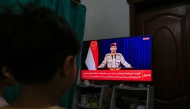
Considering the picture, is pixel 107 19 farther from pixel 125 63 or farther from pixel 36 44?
pixel 36 44

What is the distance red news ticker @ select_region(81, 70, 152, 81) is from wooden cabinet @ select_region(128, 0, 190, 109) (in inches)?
11.2

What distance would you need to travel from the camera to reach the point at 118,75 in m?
2.33

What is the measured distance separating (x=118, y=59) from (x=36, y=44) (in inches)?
76.5

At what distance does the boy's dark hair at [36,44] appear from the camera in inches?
17.4

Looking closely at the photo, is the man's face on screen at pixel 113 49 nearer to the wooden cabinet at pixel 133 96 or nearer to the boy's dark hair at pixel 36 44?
the wooden cabinet at pixel 133 96

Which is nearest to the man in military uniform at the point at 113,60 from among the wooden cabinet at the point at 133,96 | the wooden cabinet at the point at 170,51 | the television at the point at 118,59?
the television at the point at 118,59

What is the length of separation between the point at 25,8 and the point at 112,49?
1961 mm

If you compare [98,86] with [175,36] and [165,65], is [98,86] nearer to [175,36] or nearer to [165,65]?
[165,65]

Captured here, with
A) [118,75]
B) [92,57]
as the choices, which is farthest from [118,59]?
[92,57]

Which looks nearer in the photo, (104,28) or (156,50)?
(156,50)

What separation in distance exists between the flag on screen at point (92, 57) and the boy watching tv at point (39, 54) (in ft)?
6.69

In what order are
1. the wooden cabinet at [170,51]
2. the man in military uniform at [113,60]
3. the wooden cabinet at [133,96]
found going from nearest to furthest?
the wooden cabinet at [133,96] → the wooden cabinet at [170,51] → the man in military uniform at [113,60]

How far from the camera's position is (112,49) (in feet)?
7.88

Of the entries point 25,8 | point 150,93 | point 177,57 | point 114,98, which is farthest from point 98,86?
point 25,8
